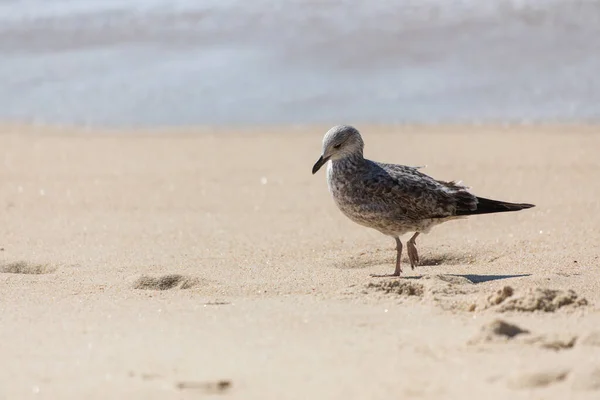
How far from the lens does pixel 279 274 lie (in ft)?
18.1

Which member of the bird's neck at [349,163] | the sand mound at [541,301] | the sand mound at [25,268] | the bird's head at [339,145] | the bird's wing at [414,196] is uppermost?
the bird's head at [339,145]

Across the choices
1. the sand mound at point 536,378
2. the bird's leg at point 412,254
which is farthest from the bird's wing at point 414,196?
the sand mound at point 536,378

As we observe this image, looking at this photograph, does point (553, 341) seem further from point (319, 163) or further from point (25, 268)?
point (25, 268)

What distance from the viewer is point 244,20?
48.6 ft

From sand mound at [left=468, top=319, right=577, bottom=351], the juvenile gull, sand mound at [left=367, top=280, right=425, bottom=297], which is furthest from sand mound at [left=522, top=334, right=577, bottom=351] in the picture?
the juvenile gull

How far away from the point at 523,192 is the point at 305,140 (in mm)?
2629

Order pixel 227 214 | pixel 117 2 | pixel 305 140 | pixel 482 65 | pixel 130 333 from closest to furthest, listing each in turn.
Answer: pixel 130 333 < pixel 227 214 < pixel 305 140 < pixel 482 65 < pixel 117 2

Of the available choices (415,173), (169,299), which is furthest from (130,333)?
(415,173)

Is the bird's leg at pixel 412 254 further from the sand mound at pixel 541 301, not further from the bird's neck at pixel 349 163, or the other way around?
the sand mound at pixel 541 301

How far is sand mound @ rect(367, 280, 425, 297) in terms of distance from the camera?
4898 millimetres

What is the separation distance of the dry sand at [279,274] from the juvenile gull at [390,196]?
0.30 metres

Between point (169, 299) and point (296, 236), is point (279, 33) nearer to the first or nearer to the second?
point (296, 236)

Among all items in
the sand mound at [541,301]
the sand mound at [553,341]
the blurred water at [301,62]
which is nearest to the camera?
the sand mound at [553,341]

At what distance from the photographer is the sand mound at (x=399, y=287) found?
4.90m
